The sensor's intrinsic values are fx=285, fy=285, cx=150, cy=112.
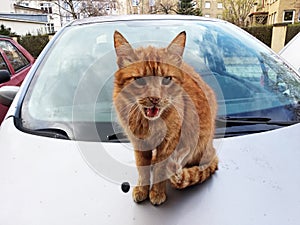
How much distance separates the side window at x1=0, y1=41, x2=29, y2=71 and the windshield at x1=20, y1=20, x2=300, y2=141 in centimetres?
245

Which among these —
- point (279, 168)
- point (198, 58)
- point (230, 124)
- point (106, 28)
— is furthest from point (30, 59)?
point (279, 168)

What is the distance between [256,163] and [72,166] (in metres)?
0.69

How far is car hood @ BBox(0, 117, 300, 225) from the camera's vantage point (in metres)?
0.85

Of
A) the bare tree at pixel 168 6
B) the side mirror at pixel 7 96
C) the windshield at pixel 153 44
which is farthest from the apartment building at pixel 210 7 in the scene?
the side mirror at pixel 7 96

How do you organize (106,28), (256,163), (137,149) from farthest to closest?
(106,28), (256,163), (137,149)

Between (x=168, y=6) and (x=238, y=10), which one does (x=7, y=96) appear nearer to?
(x=168, y=6)

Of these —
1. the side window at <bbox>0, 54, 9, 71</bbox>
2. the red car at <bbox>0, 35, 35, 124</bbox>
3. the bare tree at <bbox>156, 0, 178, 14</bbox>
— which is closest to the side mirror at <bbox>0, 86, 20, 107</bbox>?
the red car at <bbox>0, 35, 35, 124</bbox>

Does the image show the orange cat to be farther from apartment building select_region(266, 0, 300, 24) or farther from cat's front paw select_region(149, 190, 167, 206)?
apartment building select_region(266, 0, 300, 24)

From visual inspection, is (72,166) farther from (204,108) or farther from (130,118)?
(204,108)

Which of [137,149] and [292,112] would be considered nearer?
[137,149]

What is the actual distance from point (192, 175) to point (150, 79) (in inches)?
13.8

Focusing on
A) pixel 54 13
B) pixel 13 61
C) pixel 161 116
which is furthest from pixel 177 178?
pixel 54 13

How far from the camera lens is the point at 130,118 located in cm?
91

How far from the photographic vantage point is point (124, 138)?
1.12 meters
